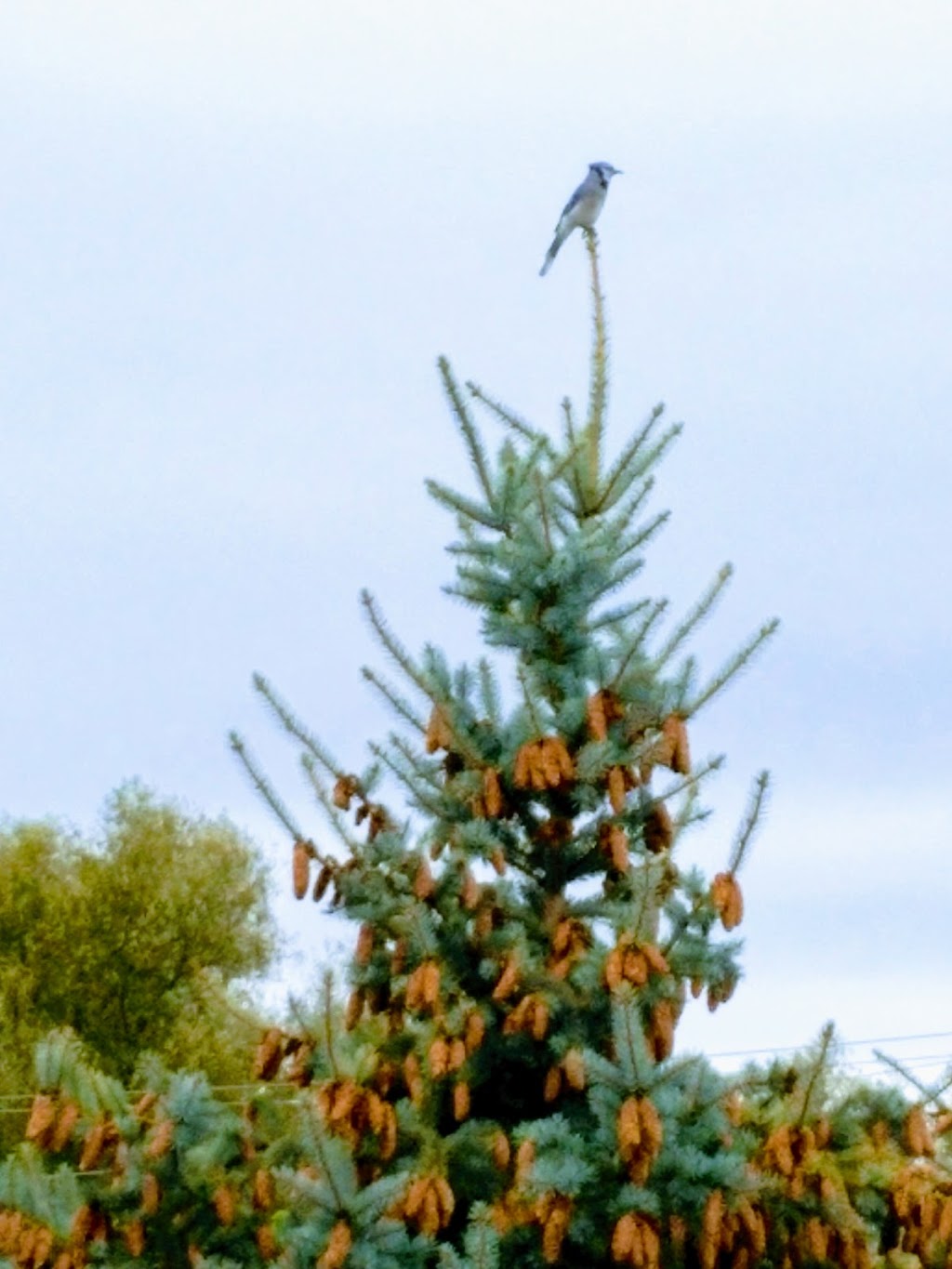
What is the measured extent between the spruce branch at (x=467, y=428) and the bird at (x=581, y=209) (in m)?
2.60

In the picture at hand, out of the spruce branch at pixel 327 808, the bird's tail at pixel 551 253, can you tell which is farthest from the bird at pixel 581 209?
the spruce branch at pixel 327 808

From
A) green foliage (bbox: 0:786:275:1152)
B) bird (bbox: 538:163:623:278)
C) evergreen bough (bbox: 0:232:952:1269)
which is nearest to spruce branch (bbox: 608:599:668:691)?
evergreen bough (bbox: 0:232:952:1269)

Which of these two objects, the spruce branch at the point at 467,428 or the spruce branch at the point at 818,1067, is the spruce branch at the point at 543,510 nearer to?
the spruce branch at the point at 467,428

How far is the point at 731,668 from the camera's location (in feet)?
31.0

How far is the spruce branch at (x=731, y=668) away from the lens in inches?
369

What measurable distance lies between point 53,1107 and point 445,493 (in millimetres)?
2942

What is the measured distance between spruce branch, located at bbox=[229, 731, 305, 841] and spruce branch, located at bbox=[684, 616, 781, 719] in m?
1.59

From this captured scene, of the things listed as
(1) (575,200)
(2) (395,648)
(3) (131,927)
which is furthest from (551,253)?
(3) (131,927)

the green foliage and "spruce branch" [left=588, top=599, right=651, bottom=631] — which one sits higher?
the green foliage

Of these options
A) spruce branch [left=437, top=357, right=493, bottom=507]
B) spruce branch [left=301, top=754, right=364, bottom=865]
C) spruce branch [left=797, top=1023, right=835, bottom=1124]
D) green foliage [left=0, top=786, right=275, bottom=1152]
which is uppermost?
green foliage [left=0, top=786, right=275, bottom=1152]

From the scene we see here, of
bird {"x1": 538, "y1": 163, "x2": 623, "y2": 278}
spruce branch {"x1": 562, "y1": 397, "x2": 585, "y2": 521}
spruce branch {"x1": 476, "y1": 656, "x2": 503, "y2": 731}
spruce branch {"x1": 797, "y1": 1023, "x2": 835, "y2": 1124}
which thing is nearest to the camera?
spruce branch {"x1": 797, "y1": 1023, "x2": 835, "y2": 1124}

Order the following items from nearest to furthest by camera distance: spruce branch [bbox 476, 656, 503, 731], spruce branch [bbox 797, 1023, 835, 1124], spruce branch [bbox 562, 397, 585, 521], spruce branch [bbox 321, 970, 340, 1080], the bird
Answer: spruce branch [bbox 797, 1023, 835, 1124] → spruce branch [bbox 321, 970, 340, 1080] → spruce branch [bbox 476, 656, 503, 731] → spruce branch [bbox 562, 397, 585, 521] → the bird

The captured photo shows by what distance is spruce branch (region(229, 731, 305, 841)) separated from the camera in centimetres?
930

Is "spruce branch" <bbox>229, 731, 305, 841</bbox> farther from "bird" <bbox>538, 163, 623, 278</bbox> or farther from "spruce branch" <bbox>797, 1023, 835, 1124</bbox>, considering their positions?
"bird" <bbox>538, 163, 623, 278</bbox>
